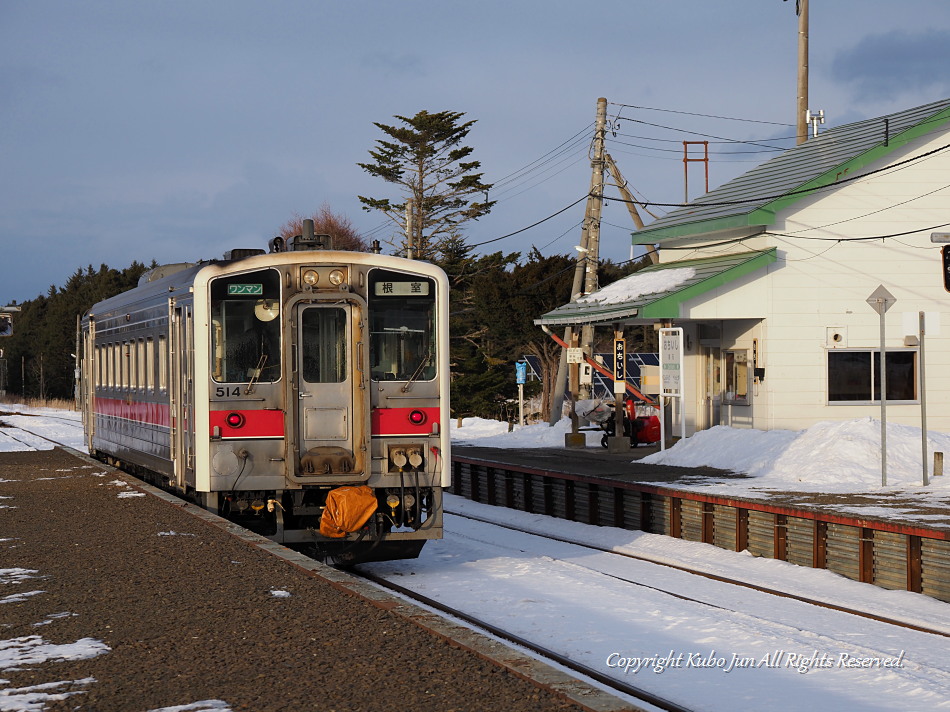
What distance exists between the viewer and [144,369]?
48.9 feet

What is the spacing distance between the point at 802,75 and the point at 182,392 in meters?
22.8

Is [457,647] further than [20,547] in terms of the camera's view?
No

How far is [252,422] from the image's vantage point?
11.3 meters

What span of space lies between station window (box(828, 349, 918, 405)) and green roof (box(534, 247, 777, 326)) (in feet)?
7.43

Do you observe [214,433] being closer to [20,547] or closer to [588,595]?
[20,547]

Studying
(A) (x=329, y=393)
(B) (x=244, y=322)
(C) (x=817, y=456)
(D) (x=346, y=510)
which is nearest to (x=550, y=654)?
(D) (x=346, y=510)

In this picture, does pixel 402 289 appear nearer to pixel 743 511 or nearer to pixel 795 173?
pixel 743 511

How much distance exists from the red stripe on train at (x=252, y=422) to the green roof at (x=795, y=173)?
496 inches

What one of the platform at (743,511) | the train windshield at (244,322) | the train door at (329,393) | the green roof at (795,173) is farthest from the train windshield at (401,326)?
the green roof at (795,173)

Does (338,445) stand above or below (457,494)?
above

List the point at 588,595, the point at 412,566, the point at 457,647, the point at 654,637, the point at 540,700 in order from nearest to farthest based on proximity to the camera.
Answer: the point at 540,700 → the point at 457,647 → the point at 654,637 → the point at 588,595 → the point at 412,566

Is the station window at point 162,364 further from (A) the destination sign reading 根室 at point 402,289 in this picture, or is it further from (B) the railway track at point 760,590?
(B) the railway track at point 760,590

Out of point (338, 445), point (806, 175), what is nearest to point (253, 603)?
point (338, 445)

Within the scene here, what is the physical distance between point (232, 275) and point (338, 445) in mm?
1792
